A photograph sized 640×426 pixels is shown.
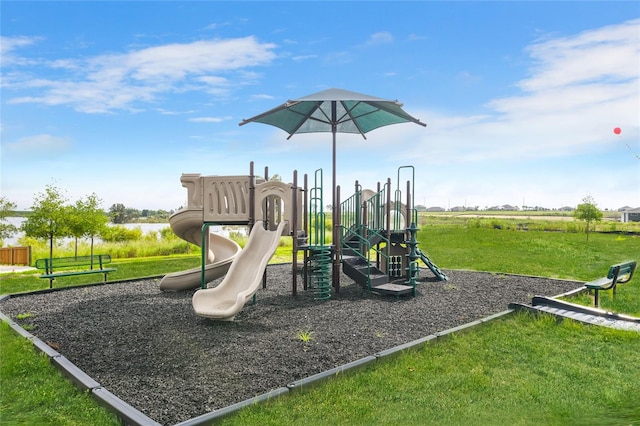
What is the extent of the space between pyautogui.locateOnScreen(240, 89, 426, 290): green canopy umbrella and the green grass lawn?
14.8 ft

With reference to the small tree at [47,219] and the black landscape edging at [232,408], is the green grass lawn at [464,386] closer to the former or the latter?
the black landscape edging at [232,408]

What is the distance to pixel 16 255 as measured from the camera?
19469 millimetres

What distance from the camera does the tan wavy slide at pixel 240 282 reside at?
7.08m

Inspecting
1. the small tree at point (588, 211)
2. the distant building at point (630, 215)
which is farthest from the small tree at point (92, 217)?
the distant building at point (630, 215)

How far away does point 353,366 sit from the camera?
5.07 metres

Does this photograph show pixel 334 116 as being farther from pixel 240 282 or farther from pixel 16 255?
pixel 16 255

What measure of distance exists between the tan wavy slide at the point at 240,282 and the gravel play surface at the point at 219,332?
230mm

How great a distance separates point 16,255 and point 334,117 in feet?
52.8

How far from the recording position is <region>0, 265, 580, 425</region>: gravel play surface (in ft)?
15.6

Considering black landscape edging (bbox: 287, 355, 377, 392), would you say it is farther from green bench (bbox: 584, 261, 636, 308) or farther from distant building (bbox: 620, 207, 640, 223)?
distant building (bbox: 620, 207, 640, 223)

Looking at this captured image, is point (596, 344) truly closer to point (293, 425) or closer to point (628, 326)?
point (628, 326)

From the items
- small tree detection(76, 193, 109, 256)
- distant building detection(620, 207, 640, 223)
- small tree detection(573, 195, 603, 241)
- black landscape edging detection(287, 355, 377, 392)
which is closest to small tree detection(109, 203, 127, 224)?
small tree detection(76, 193, 109, 256)

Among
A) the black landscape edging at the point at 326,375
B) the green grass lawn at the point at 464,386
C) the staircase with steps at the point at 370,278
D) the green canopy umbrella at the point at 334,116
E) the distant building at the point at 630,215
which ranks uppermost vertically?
the green canopy umbrella at the point at 334,116

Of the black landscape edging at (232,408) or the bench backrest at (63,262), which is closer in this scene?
the black landscape edging at (232,408)
